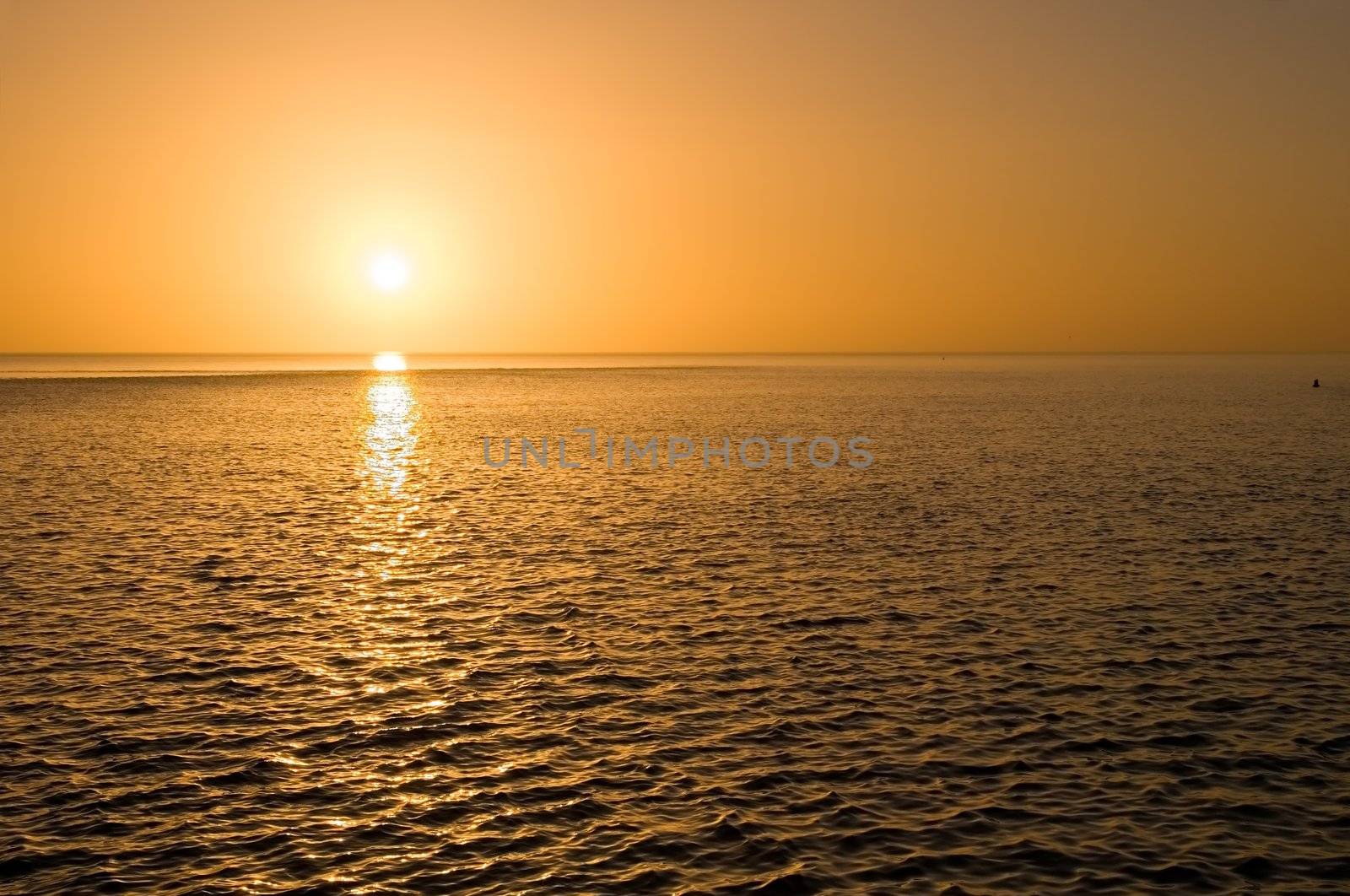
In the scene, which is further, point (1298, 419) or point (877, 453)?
point (1298, 419)

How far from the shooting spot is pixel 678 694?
24.3 meters

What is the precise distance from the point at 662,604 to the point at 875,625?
6.60m

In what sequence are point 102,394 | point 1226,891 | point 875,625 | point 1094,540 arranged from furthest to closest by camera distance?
point 102,394 → point 1094,540 → point 875,625 → point 1226,891

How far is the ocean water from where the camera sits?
1666cm

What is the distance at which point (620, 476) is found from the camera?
67.1 m

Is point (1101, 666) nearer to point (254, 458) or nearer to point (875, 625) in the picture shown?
point (875, 625)

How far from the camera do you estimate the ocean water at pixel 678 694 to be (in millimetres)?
16656

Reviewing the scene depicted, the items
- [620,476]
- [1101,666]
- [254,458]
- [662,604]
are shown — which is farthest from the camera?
[254,458]

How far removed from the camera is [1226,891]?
15477mm

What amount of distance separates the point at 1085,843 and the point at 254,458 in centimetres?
7332

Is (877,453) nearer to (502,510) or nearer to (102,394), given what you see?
(502,510)

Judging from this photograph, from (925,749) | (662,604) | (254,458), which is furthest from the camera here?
(254,458)

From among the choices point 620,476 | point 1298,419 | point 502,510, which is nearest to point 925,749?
point 502,510

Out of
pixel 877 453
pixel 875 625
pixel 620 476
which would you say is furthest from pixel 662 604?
pixel 877 453
